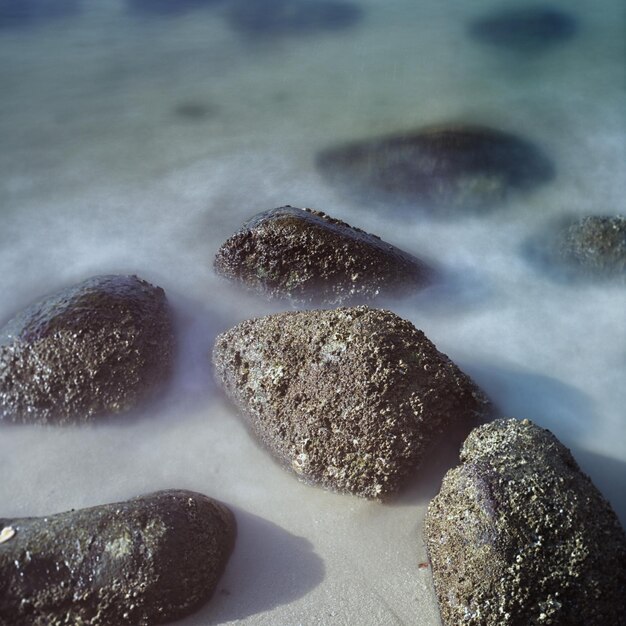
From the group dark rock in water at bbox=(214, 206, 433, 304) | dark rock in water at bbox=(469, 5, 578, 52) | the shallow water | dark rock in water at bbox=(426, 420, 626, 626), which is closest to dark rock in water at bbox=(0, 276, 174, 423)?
the shallow water

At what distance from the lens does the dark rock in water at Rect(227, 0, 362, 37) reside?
26.6 feet

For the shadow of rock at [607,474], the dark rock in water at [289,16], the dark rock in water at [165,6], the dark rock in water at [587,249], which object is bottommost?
the shadow of rock at [607,474]

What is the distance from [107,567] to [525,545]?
147cm

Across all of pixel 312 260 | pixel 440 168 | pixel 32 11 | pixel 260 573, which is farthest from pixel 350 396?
pixel 32 11

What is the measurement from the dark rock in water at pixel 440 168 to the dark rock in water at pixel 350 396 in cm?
207

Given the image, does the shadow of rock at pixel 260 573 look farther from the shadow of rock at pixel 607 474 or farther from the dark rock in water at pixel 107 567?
the shadow of rock at pixel 607 474

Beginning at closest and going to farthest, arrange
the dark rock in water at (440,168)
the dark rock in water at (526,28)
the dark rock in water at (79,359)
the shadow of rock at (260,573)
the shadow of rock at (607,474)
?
the shadow of rock at (260,573)
the shadow of rock at (607,474)
the dark rock in water at (79,359)
the dark rock in water at (440,168)
the dark rock in water at (526,28)

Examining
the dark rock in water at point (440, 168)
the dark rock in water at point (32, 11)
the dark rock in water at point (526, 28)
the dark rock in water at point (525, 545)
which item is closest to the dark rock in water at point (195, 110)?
the dark rock in water at point (440, 168)

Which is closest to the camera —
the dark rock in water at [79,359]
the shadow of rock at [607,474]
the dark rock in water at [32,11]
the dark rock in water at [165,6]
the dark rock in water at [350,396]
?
the dark rock in water at [350,396]

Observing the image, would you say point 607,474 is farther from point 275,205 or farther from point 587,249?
point 275,205

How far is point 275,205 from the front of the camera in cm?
539

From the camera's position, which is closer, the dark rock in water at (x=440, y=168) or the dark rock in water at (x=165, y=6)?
the dark rock in water at (x=440, y=168)

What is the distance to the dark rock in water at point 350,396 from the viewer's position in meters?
3.27

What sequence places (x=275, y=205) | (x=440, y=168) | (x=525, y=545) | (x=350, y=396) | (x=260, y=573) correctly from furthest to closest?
(x=440, y=168)
(x=275, y=205)
(x=350, y=396)
(x=260, y=573)
(x=525, y=545)
